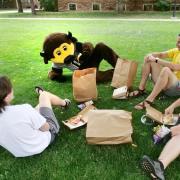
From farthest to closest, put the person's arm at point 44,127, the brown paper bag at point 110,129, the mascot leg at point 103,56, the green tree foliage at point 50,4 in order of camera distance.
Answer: the green tree foliage at point 50,4, the mascot leg at point 103,56, the brown paper bag at point 110,129, the person's arm at point 44,127

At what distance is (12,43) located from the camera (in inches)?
483

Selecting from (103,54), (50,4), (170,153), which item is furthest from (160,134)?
(50,4)

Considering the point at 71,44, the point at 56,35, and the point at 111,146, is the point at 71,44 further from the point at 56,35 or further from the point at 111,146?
the point at 111,146

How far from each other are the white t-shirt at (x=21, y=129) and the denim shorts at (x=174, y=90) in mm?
2229

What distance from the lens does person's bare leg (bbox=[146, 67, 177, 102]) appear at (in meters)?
5.07

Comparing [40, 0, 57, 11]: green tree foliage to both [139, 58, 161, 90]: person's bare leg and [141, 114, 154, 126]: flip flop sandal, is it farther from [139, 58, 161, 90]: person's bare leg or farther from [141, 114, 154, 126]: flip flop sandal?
→ [141, 114, 154, 126]: flip flop sandal

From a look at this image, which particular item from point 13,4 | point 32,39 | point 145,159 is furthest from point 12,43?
point 13,4

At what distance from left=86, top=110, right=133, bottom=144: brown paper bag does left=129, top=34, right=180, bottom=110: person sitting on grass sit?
3.60 ft

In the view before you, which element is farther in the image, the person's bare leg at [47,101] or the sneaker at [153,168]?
the person's bare leg at [47,101]

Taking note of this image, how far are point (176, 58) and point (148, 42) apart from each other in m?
6.22

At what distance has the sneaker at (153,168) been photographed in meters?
3.50

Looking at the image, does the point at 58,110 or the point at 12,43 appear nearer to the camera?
the point at 58,110

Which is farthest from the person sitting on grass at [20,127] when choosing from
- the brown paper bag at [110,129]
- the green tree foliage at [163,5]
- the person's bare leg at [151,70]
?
the green tree foliage at [163,5]

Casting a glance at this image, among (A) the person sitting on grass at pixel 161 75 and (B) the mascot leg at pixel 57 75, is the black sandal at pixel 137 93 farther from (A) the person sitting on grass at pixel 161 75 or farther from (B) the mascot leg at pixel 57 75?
(B) the mascot leg at pixel 57 75
